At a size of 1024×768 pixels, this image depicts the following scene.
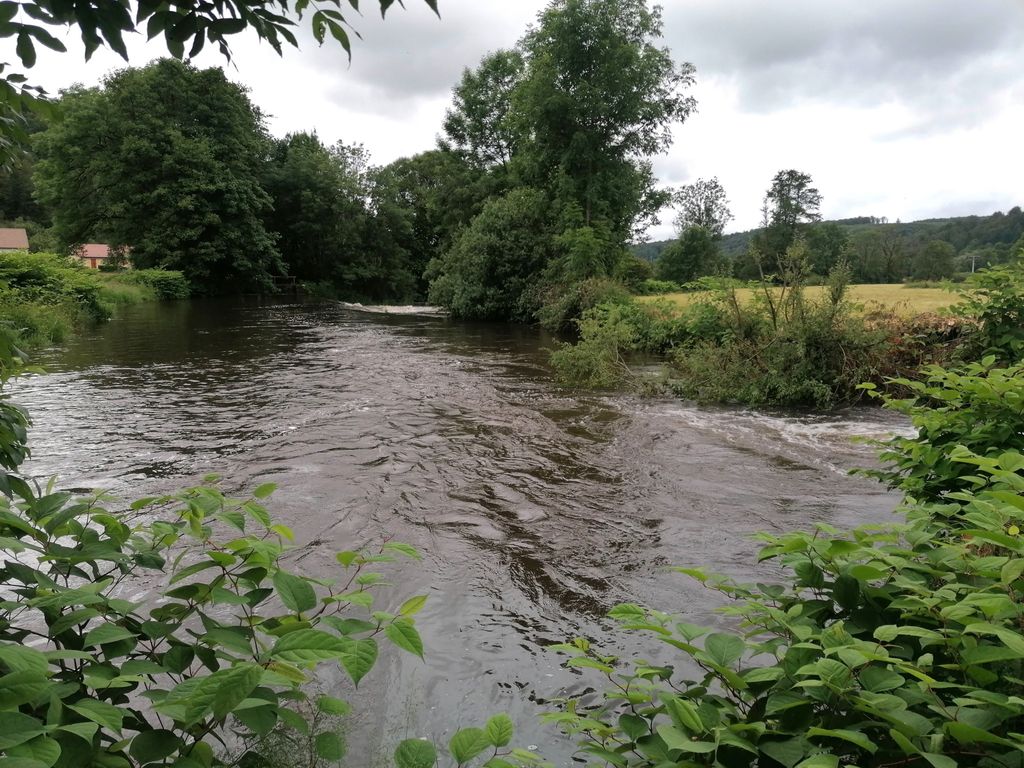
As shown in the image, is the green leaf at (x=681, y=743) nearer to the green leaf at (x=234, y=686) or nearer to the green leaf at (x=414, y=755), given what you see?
the green leaf at (x=414, y=755)

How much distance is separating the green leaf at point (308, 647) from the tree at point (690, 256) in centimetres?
5654

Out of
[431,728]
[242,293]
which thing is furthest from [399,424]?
[242,293]

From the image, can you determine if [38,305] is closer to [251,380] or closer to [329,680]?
[251,380]

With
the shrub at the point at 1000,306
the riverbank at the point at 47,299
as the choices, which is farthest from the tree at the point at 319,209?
the shrub at the point at 1000,306

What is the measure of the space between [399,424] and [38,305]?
14.3m

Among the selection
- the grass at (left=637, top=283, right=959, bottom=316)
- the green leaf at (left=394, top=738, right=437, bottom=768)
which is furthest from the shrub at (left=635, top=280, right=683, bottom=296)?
the green leaf at (left=394, top=738, right=437, bottom=768)

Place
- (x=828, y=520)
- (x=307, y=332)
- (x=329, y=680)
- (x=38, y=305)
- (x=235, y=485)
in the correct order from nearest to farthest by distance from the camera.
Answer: (x=329, y=680), (x=828, y=520), (x=235, y=485), (x=38, y=305), (x=307, y=332)

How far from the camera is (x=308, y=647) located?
1318mm

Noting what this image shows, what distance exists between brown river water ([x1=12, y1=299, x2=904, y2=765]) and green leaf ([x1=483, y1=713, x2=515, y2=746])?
1.45 meters

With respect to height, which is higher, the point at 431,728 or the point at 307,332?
the point at 307,332

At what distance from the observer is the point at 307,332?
2095 cm

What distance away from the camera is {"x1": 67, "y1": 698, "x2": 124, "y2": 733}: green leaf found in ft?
4.08

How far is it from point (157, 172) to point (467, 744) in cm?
4464

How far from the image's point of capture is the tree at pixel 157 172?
3647 centimetres
